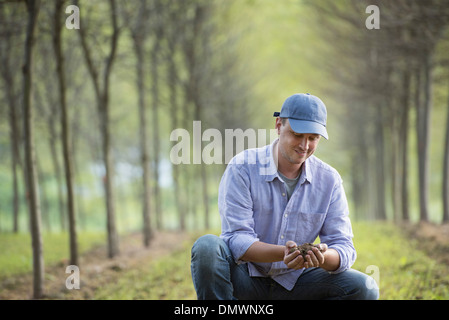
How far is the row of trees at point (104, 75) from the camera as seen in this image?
21.1 ft

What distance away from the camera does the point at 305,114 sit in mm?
3143

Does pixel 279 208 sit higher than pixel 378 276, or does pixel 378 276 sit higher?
pixel 279 208

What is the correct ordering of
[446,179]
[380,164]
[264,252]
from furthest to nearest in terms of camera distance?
[380,164] → [446,179] → [264,252]

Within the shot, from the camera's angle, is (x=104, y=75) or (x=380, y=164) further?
(x=380, y=164)

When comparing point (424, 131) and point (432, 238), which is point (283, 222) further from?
point (424, 131)

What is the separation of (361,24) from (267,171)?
7236mm

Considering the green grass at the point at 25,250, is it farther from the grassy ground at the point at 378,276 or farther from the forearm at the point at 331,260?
the forearm at the point at 331,260

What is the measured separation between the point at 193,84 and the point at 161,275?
7.58m

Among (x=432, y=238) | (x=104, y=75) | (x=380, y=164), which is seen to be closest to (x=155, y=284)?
(x=104, y=75)

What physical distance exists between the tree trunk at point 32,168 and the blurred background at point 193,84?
0.05 ft

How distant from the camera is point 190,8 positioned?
42.8 feet

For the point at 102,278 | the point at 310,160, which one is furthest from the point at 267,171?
the point at 102,278

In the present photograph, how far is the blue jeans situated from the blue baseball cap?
3.05ft

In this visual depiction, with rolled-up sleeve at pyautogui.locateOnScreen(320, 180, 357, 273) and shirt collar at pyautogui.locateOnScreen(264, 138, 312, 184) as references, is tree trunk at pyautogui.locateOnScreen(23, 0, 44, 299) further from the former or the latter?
rolled-up sleeve at pyautogui.locateOnScreen(320, 180, 357, 273)
